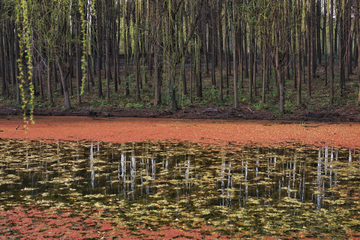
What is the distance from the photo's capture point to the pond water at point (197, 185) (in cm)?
356

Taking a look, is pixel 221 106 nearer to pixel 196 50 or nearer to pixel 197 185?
pixel 196 50

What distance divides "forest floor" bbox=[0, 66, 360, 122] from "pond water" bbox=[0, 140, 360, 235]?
927cm

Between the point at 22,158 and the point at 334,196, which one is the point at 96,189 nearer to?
the point at 22,158

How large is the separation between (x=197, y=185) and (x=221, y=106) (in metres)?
15.4

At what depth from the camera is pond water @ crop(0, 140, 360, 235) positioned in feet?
11.7

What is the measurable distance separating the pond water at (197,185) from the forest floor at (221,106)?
9271 mm

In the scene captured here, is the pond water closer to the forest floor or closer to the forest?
the forest

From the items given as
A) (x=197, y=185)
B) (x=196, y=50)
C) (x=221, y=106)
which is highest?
(x=196, y=50)

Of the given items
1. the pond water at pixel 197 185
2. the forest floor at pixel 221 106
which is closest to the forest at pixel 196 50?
the forest floor at pixel 221 106

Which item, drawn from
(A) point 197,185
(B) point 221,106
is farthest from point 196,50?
(A) point 197,185

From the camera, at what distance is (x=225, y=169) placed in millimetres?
5828

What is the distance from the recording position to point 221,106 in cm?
1998

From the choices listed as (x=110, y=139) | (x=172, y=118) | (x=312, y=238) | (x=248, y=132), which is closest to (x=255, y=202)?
(x=312, y=238)

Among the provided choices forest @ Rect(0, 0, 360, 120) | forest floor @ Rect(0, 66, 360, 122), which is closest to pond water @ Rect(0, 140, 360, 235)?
forest @ Rect(0, 0, 360, 120)
